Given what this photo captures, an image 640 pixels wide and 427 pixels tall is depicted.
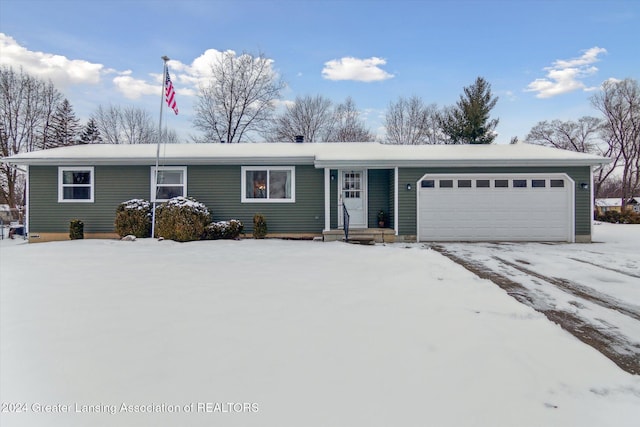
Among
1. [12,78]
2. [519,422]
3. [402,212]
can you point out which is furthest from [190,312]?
[12,78]

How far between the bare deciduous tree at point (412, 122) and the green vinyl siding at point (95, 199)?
836 inches

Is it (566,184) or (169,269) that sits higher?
(566,184)

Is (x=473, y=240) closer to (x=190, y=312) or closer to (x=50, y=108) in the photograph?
(x=190, y=312)

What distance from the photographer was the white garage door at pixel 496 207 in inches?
384

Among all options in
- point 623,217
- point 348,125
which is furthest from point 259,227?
A: point 623,217

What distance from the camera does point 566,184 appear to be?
975 cm

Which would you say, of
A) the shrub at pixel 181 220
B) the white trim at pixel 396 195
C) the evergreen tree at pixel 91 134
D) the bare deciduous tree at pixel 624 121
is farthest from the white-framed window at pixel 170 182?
the bare deciduous tree at pixel 624 121

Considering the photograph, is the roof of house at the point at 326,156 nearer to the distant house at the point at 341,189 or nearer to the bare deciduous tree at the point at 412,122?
the distant house at the point at 341,189

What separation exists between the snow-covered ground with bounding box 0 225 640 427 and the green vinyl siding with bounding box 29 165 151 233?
19.6 ft

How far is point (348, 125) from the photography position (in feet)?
90.0

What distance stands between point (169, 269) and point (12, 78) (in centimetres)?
2695

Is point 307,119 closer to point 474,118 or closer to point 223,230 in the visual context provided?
point 474,118

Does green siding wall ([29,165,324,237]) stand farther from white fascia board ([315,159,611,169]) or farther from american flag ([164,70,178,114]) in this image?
american flag ([164,70,178,114])

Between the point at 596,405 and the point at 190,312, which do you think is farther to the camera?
the point at 190,312
